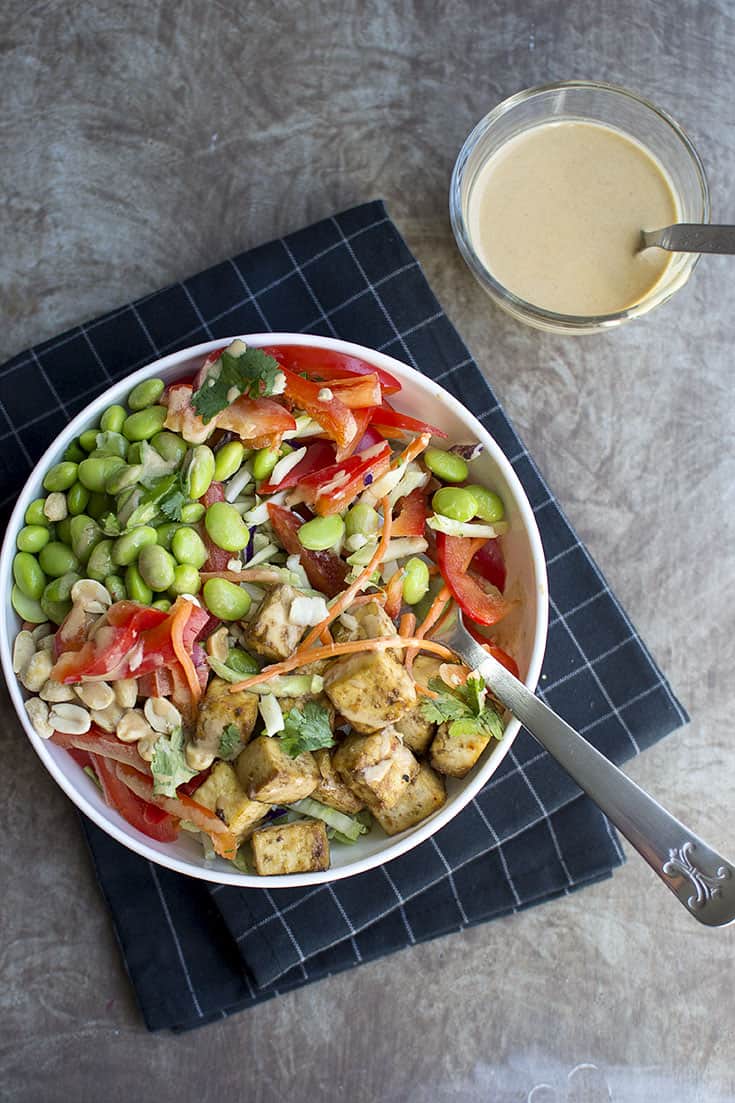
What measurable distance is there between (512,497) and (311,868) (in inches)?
49.0

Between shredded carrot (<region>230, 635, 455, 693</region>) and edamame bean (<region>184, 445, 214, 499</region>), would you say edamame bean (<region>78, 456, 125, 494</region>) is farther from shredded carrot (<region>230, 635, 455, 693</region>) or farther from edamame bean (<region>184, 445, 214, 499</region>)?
shredded carrot (<region>230, 635, 455, 693</region>)

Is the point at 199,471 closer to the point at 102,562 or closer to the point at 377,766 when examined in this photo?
the point at 102,562

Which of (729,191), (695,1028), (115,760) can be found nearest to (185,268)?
(115,760)

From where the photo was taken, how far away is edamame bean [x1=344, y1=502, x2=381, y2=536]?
296 centimetres

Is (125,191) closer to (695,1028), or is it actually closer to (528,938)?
(528,938)

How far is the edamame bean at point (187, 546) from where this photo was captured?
2.84 metres

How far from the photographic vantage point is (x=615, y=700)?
3.46m

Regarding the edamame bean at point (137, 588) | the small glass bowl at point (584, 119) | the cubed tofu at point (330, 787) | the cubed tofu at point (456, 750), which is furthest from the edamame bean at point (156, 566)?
the small glass bowl at point (584, 119)

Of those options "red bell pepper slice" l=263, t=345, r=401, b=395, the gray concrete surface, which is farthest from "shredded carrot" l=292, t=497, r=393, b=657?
the gray concrete surface

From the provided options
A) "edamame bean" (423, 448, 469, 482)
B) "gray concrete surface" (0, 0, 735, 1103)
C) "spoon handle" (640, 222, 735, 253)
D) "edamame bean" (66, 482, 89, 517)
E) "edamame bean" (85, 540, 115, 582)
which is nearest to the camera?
"edamame bean" (85, 540, 115, 582)

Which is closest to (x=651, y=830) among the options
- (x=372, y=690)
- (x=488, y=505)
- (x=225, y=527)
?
(x=372, y=690)

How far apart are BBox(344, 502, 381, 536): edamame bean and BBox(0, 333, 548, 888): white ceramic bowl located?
0.40 metres

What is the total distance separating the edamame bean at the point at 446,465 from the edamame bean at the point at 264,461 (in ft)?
1.55

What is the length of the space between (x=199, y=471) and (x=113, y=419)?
0.32 meters
